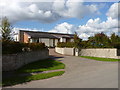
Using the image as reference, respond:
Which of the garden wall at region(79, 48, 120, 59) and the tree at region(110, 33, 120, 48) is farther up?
the tree at region(110, 33, 120, 48)

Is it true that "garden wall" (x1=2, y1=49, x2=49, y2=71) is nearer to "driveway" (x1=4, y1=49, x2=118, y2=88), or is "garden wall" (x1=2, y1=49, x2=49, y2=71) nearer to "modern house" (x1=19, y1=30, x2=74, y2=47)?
"driveway" (x1=4, y1=49, x2=118, y2=88)

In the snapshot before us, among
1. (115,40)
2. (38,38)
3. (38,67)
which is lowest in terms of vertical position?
(38,67)

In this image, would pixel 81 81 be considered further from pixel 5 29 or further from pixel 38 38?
pixel 38 38

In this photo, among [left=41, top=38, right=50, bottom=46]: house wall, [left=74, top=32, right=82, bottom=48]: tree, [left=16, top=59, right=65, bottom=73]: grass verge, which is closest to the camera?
[left=16, top=59, right=65, bottom=73]: grass verge

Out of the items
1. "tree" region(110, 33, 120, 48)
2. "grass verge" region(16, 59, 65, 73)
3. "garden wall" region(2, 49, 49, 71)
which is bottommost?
"grass verge" region(16, 59, 65, 73)

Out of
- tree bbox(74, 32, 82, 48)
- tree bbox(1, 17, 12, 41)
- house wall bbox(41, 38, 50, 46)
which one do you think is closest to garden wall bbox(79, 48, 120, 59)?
tree bbox(74, 32, 82, 48)

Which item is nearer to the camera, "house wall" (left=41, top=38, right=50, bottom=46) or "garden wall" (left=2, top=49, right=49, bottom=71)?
"garden wall" (left=2, top=49, right=49, bottom=71)

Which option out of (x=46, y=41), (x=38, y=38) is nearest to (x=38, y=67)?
(x=38, y=38)

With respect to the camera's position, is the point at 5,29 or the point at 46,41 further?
the point at 46,41

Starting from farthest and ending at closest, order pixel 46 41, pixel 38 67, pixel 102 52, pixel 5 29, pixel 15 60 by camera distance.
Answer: pixel 46 41
pixel 102 52
pixel 5 29
pixel 38 67
pixel 15 60

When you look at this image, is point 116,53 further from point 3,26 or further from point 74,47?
point 3,26

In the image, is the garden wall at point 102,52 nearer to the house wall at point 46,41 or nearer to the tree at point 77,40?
the tree at point 77,40

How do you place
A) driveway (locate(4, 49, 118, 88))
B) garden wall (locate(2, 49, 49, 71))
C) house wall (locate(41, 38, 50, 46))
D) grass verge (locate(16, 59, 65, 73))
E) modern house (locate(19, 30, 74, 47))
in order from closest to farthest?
driveway (locate(4, 49, 118, 88))
garden wall (locate(2, 49, 49, 71))
grass verge (locate(16, 59, 65, 73))
modern house (locate(19, 30, 74, 47))
house wall (locate(41, 38, 50, 46))

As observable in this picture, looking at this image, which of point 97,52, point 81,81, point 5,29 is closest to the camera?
point 81,81
